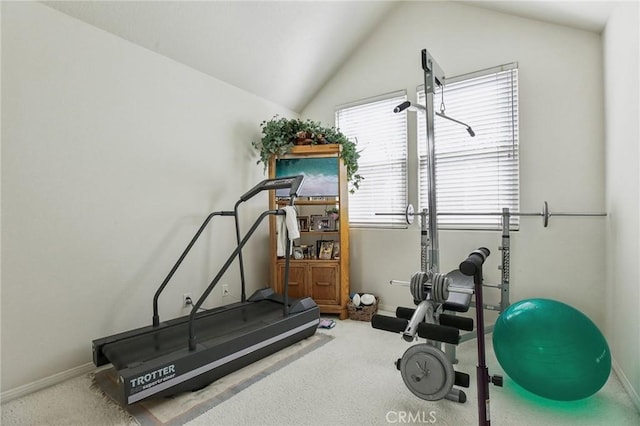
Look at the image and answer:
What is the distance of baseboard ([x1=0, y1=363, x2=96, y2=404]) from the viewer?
6.53 ft

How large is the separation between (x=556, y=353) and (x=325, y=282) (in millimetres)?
2118

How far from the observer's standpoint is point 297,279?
3.51m

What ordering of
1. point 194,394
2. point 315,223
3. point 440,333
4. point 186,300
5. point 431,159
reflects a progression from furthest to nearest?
point 315,223
point 186,300
point 431,159
point 194,394
point 440,333

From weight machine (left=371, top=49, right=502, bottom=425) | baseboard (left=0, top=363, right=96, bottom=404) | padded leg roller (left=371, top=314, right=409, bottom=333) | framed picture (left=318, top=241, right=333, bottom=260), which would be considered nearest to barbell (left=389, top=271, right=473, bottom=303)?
weight machine (left=371, top=49, right=502, bottom=425)

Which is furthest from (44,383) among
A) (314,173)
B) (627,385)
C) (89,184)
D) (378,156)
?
(627,385)

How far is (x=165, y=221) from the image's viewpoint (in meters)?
2.87

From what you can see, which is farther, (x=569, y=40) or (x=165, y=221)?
(x=165, y=221)

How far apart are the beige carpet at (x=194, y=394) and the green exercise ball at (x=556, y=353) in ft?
5.02

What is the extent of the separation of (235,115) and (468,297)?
2.95 meters

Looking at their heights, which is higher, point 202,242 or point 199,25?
point 199,25

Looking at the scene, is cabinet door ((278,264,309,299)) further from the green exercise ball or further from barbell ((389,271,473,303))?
the green exercise ball

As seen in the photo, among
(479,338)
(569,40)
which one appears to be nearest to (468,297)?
(479,338)

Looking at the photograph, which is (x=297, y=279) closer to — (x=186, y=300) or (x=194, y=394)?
(x=186, y=300)

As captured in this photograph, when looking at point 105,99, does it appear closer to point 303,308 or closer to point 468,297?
point 303,308
